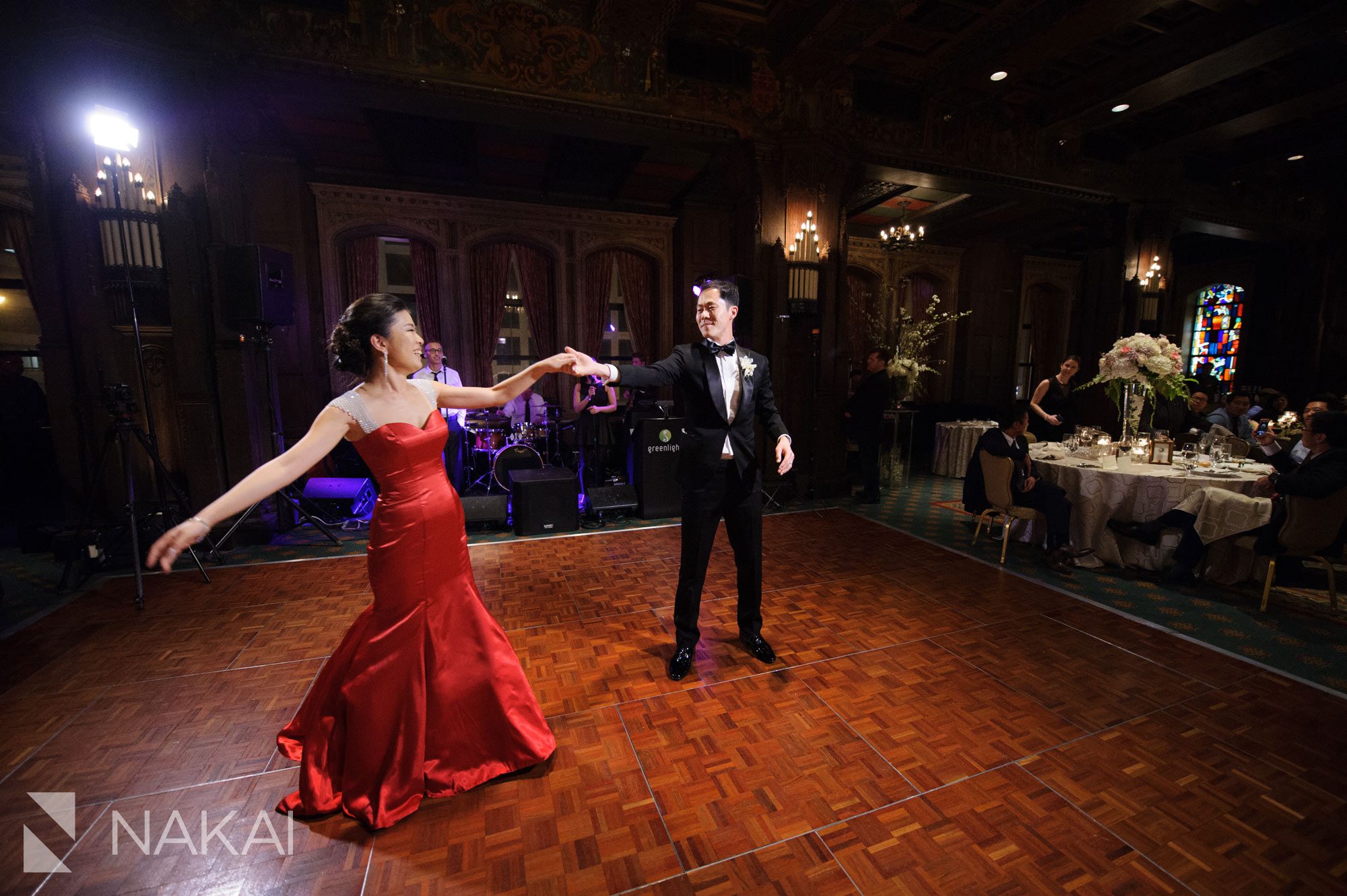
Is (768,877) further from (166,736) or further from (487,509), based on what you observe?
(487,509)

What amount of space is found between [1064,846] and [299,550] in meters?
5.24

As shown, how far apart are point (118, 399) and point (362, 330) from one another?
343 cm

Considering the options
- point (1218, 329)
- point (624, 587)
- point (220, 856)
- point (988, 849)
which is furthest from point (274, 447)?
point (1218, 329)

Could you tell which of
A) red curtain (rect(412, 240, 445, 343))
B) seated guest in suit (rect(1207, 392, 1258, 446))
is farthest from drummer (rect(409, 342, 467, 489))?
seated guest in suit (rect(1207, 392, 1258, 446))

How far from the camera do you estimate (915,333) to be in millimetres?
8828

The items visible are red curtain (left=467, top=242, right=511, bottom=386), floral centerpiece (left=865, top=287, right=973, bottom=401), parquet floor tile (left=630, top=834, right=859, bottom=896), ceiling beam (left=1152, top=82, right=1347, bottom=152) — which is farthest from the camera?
floral centerpiece (left=865, top=287, right=973, bottom=401)

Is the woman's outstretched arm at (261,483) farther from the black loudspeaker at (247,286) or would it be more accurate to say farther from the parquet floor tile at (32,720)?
the black loudspeaker at (247,286)

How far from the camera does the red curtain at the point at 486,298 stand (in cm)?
770

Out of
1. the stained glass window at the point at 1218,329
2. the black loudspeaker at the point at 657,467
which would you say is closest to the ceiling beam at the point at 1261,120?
the stained glass window at the point at 1218,329

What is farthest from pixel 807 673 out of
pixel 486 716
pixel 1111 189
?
pixel 1111 189

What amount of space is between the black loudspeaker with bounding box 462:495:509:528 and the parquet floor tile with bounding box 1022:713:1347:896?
4.30m

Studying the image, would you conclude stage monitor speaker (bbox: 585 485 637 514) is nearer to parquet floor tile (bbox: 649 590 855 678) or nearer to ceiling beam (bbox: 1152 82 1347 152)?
parquet floor tile (bbox: 649 590 855 678)

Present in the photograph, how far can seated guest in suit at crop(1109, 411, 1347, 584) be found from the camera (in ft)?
10.2

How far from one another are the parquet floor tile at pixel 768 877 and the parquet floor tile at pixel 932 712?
0.53 meters
